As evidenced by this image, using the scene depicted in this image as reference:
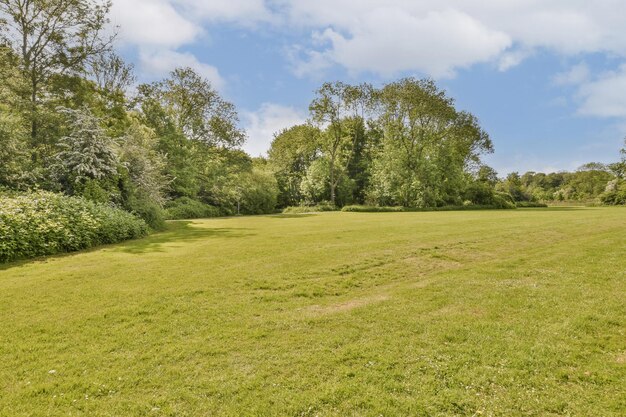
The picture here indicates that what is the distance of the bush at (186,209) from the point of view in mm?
30823

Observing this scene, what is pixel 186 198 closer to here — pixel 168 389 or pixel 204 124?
pixel 204 124

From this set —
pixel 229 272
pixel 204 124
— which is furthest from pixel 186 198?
pixel 229 272

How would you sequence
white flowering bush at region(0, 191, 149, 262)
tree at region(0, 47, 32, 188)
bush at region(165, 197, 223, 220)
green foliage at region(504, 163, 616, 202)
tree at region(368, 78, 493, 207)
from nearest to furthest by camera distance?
white flowering bush at region(0, 191, 149, 262) → tree at region(0, 47, 32, 188) → bush at region(165, 197, 223, 220) → tree at region(368, 78, 493, 207) → green foliage at region(504, 163, 616, 202)

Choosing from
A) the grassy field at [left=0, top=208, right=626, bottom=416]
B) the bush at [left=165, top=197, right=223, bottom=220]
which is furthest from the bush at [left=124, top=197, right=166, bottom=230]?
the bush at [left=165, top=197, right=223, bottom=220]

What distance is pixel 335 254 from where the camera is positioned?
35.0 feet

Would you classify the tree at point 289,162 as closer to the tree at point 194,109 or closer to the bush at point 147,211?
the tree at point 194,109

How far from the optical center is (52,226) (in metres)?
11.0

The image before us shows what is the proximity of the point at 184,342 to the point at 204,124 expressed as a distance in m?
38.8

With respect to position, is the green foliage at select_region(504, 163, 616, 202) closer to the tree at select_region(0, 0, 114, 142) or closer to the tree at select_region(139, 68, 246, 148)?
the tree at select_region(139, 68, 246, 148)

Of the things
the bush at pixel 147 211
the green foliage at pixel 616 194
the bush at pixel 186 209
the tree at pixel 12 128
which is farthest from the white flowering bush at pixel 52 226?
the green foliage at pixel 616 194

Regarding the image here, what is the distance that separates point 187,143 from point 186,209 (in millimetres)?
8327

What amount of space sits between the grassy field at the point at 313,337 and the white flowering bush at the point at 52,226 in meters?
0.98

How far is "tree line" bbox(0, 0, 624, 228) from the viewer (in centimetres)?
1697

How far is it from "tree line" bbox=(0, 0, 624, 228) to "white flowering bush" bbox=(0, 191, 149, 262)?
8.19 ft
